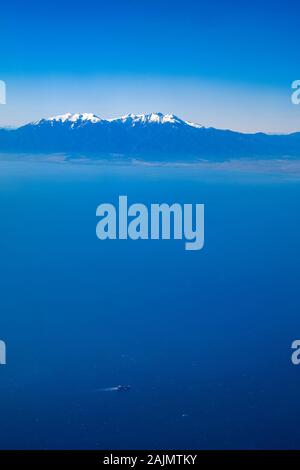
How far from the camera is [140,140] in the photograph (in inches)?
697

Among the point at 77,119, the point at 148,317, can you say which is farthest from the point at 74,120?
the point at 148,317

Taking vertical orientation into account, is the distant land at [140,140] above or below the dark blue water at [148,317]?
above

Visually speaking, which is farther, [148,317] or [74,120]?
[74,120]

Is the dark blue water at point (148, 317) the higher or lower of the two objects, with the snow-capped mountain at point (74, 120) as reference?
lower

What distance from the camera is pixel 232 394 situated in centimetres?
840

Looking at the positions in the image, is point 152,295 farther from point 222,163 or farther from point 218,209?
point 222,163

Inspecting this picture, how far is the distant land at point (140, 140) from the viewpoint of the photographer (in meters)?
15.6

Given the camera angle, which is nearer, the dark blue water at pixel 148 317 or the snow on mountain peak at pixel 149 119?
the dark blue water at pixel 148 317

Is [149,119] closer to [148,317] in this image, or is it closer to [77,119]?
[77,119]

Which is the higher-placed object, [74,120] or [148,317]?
[74,120]

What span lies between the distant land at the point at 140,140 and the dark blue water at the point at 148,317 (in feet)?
2.44

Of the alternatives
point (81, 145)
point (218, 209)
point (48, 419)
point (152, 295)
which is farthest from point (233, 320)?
point (81, 145)

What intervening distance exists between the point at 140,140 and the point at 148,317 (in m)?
8.03

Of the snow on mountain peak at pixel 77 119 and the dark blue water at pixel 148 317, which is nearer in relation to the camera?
the dark blue water at pixel 148 317
